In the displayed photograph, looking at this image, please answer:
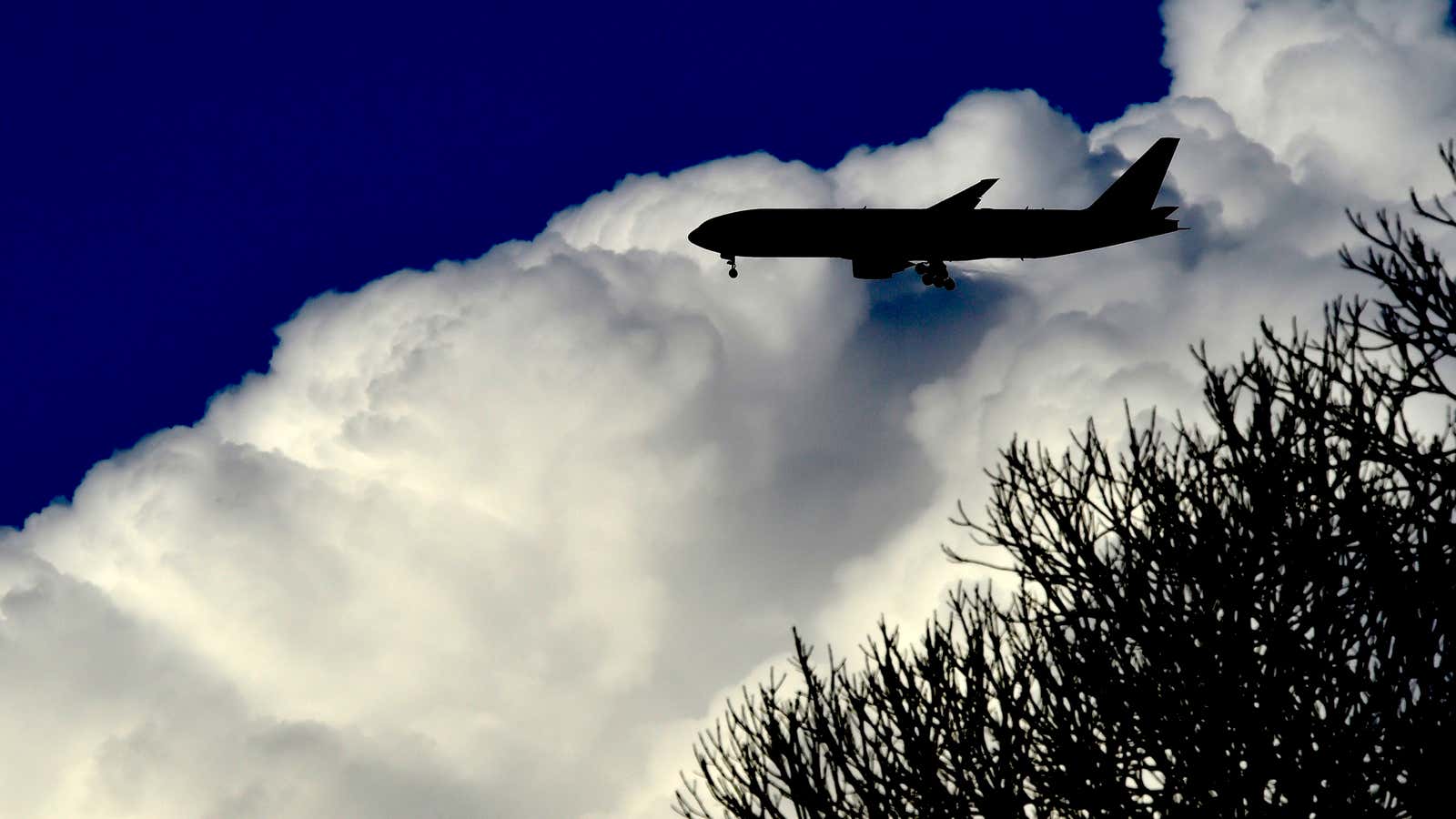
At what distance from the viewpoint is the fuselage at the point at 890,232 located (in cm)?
4300

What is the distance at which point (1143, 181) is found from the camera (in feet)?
177

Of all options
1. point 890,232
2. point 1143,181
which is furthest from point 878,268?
point 1143,181

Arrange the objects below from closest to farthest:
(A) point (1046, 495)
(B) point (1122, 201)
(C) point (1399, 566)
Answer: (C) point (1399, 566)
(A) point (1046, 495)
(B) point (1122, 201)

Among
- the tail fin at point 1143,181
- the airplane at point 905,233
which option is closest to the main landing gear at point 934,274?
the airplane at point 905,233

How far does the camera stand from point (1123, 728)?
13539 millimetres

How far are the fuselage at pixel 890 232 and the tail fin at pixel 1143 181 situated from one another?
29.9 feet

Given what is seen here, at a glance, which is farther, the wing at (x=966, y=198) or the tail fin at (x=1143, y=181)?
the tail fin at (x=1143, y=181)

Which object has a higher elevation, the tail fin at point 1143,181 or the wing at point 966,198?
the tail fin at point 1143,181

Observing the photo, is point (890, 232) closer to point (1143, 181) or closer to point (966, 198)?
point (966, 198)

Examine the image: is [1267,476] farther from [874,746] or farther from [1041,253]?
[1041,253]

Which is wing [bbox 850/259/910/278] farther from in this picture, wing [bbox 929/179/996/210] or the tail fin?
the tail fin

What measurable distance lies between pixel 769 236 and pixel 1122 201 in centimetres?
1946

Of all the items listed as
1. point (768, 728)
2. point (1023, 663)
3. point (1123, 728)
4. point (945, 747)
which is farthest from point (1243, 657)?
point (768, 728)

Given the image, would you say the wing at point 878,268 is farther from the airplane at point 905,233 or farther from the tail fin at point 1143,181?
the tail fin at point 1143,181
